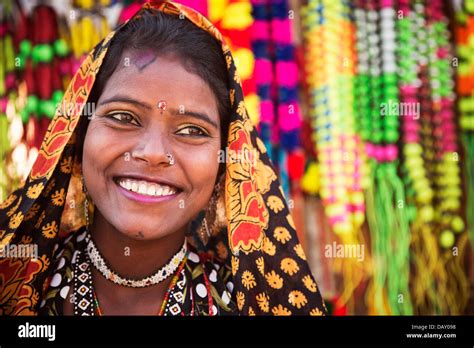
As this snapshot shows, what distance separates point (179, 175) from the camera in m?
1.89

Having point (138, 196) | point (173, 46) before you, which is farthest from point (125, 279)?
point (173, 46)

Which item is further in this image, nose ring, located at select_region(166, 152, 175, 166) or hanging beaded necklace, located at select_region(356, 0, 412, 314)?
→ hanging beaded necklace, located at select_region(356, 0, 412, 314)

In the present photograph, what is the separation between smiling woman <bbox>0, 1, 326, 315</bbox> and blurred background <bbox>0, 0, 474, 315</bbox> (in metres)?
0.72

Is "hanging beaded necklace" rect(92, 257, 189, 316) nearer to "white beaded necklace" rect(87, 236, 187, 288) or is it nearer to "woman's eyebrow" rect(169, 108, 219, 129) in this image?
"white beaded necklace" rect(87, 236, 187, 288)

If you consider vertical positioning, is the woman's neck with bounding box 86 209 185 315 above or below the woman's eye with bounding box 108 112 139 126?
below

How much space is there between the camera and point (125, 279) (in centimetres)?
194

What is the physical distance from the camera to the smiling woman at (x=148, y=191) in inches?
73.7

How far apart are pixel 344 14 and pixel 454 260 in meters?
1.25

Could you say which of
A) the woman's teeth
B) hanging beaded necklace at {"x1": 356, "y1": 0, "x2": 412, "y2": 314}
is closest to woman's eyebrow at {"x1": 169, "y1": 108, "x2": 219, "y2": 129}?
the woman's teeth

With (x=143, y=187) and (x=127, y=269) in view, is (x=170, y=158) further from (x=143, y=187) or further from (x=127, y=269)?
(x=127, y=269)

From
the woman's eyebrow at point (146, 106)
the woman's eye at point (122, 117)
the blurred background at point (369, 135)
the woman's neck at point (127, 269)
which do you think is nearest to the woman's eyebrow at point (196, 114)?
the woman's eyebrow at point (146, 106)

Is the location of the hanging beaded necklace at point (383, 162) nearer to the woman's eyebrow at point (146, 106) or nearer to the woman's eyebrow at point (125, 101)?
the woman's eyebrow at point (146, 106)

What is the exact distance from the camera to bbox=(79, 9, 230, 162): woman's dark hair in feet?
6.34
